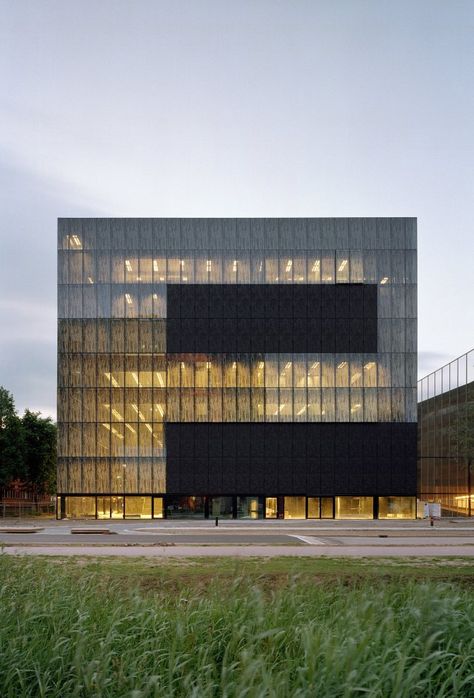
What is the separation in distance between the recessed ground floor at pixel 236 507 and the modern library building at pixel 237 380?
0.13m

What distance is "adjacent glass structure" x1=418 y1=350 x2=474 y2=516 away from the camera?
196ft

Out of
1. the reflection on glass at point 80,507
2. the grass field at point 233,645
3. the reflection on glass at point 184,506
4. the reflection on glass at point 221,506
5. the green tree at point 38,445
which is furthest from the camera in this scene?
the green tree at point 38,445

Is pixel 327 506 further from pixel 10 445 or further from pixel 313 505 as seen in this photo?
pixel 10 445

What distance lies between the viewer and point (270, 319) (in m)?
56.8

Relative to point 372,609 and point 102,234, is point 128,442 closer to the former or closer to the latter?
point 102,234

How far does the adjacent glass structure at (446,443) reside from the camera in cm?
5969

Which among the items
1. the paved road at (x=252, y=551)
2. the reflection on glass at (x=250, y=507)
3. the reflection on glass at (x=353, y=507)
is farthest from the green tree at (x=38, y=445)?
the paved road at (x=252, y=551)

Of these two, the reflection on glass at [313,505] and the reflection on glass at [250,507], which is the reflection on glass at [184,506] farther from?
the reflection on glass at [313,505]

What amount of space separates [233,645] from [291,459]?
48.4 m

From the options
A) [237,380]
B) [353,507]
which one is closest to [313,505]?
[353,507]

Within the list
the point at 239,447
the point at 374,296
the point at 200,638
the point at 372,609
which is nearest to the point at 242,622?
the point at 200,638

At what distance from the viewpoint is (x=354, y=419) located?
5625 cm

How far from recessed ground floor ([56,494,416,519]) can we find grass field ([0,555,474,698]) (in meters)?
45.0

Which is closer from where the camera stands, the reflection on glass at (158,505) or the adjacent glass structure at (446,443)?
the reflection on glass at (158,505)
